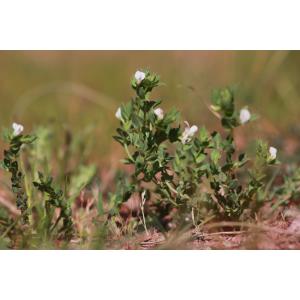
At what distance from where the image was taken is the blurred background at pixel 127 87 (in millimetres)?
4090

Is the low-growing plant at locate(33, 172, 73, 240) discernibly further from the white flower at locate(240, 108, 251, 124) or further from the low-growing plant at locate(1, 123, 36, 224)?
the white flower at locate(240, 108, 251, 124)

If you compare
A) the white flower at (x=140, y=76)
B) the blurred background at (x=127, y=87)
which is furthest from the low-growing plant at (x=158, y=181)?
the blurred background at (x=127, y=87)

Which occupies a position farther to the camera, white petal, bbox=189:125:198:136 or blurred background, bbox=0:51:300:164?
blurred background, bbox=0:51:300:164

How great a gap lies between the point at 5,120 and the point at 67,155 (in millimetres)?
1239

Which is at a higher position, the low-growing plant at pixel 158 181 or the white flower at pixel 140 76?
the white flower at pixel 140 76

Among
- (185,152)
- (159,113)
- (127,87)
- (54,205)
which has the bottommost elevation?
(54,205)

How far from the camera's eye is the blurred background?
4090mm

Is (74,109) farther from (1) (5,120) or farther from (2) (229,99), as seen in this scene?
(2) (229,99)

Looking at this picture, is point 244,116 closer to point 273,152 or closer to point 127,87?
point 273,152

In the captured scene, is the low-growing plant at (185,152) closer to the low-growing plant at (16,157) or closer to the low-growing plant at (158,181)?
the low-growing plant at (158,181)

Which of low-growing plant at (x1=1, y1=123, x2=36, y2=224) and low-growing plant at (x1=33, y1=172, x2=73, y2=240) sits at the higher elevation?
low-growing plant at (x1=1, y1=123, x2=36, y2=224)

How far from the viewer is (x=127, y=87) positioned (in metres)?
5.54

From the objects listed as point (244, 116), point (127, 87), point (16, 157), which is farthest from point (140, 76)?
point (127, 87)

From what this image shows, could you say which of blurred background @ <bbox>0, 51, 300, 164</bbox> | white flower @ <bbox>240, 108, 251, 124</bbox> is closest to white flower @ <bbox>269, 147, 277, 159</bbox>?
white flower @ <bbox>240, 108, 251, 124</bbox>
